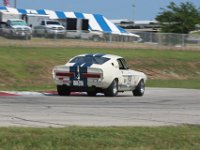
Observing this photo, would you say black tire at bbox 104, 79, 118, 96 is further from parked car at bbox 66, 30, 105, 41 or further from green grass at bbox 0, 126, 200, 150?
parked car at bbox 66, 30, 105, 41

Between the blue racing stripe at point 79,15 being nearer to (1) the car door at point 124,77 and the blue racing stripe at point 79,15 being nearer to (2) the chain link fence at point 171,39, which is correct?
(2) the chain link fence at point 171,39

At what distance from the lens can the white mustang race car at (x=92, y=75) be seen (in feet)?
77.9

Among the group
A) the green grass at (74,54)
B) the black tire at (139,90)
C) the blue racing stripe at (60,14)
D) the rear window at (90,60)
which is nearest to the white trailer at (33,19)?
the blue racing stripe at (60,14)

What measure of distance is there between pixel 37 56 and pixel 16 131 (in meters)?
30.3

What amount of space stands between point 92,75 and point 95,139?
A: 1302 centimetres

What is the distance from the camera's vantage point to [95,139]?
10758 mm

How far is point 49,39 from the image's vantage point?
54.0 meters

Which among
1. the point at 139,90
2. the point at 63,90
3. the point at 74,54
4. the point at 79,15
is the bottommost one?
the point at 74,54

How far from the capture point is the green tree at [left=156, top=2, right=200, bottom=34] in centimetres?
9156

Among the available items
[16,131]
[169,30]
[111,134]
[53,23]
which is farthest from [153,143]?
[169,30]

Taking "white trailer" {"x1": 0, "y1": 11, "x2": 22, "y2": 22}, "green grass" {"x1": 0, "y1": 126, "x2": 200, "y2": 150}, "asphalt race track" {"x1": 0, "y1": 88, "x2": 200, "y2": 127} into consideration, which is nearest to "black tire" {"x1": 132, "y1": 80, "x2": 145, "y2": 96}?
"asphalt race track" {"x1": 0, "y1": 88, "x2": 200, "y2": 127}

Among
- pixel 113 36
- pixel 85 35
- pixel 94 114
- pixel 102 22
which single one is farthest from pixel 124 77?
pixel 102 22

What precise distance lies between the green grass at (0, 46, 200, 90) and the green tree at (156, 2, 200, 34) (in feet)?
115

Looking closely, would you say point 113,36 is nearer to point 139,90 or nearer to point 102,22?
point 102,22
